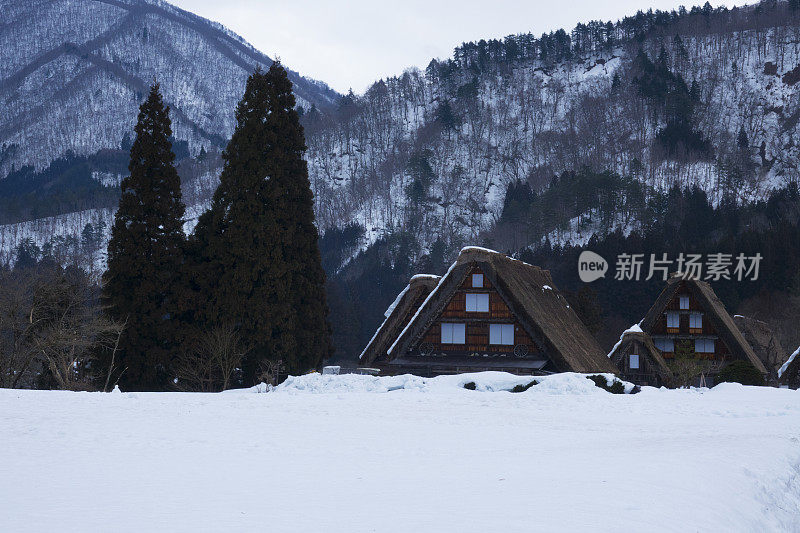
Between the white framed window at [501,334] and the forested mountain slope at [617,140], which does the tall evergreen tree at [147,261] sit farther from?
the forested mountain slope at [617,140]

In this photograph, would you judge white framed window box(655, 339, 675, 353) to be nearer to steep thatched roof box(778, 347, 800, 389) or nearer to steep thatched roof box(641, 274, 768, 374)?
steep thatched roof box(641, 274, 768, 374)

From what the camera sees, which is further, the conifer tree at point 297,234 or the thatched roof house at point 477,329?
the conifer tree at point 297,234

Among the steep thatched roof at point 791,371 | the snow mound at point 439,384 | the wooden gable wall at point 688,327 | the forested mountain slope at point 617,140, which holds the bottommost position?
the steep thatched roof at point 791,371

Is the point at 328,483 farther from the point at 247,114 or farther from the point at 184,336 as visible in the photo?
the point at 247,114

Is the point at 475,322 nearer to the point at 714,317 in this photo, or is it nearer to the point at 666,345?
the point at 714,317

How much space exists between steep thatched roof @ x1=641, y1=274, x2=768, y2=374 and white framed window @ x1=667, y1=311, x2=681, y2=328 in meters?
0.93

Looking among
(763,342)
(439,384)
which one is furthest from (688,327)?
(439,384)

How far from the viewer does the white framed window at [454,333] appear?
114ft

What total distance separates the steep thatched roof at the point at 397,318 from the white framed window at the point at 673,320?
73.0ft

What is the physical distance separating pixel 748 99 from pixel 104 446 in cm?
19270

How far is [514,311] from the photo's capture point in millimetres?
33406

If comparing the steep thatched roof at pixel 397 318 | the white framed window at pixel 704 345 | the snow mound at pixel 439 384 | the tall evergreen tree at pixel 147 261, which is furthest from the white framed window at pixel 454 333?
the white framed window at pixel 704 345

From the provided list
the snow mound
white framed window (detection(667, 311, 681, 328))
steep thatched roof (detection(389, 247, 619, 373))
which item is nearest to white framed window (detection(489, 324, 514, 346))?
steep thatched roof (detection(389, 247, 619, 373))

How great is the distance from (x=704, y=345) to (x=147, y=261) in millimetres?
Result: 38268
